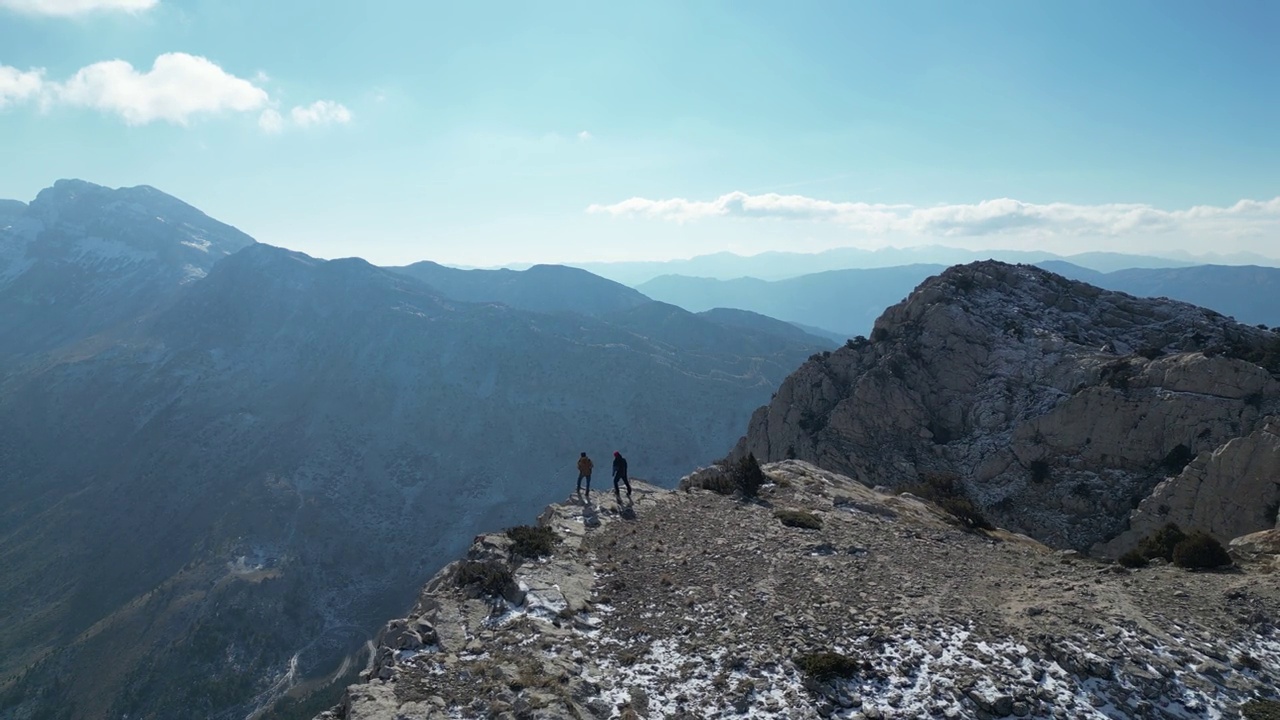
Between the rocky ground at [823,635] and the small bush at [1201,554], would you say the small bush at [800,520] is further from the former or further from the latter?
the small bush at [1201,554]

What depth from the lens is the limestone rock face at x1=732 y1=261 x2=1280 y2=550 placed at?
29.2 metres

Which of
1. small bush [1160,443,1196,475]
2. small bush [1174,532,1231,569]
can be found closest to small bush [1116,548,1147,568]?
small bush [1174,532,1231,569]

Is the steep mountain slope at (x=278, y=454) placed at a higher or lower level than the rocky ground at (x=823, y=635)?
lower

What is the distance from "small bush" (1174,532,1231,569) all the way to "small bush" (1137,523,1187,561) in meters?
0.74

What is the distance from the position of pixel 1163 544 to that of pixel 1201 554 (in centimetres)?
152

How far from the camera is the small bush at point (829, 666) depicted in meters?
11.3

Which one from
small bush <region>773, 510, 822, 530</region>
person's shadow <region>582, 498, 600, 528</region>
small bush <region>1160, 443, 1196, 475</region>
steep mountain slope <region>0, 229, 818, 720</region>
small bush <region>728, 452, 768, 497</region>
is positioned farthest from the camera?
steep mountain slope <region>0, 229, 818, 720</region>

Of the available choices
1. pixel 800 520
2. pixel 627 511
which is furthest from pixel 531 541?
pixel 800 520

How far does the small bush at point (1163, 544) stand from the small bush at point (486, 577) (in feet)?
55.9

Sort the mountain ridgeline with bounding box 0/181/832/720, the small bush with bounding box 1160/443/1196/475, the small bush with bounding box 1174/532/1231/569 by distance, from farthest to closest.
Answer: the mountain ridgeline with bounding box 0/181/832/720, the small bush with bounding box 1160/443/1196/475, the small bush with bounding box 1174/532/1231/569

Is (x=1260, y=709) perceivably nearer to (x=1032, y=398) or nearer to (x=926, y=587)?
(x=926, y=587)

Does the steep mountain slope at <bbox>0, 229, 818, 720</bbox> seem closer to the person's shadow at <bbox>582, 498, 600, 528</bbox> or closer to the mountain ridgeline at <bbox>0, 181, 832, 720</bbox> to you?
the mountain ridgeline at <bbox>0, 181, 832, 720</bbox>

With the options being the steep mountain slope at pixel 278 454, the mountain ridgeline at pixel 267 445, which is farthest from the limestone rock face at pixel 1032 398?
the steep mountain slope at pixel 278 454

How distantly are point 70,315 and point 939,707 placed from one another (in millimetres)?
232031
